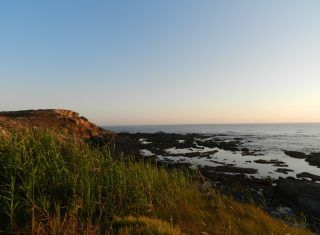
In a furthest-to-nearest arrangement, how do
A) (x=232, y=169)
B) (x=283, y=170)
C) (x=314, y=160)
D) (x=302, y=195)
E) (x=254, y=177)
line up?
(x=314, y=160), (x=283, y=170), (x=232, y=169), (x=254, y=177), (x=302, y=195)

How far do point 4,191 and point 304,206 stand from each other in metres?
17.0

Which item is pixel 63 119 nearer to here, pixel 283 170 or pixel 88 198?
pixel 283 170

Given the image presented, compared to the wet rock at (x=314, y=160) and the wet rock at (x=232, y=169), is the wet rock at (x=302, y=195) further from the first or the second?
the wet rock at (x=314, y=160)

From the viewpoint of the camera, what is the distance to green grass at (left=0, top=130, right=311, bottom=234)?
22.1 feet

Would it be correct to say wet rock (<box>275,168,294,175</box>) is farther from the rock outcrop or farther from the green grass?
the green grass

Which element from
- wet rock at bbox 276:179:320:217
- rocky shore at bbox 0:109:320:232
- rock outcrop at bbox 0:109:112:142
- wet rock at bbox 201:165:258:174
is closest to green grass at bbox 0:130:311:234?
rocky shore at bbox 0:109:320:232

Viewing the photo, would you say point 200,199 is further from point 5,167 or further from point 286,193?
point 286,193

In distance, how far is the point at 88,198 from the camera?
764 cm

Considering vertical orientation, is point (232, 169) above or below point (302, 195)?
below

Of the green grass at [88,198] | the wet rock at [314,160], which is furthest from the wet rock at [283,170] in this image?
the green grass at [88,198]

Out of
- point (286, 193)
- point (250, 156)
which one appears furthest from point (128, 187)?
point (250, 156)

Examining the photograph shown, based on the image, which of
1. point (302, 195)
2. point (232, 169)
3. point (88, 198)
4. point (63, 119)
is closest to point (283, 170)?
point (232, 169)

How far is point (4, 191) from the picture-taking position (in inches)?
275

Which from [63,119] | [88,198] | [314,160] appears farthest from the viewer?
[314,160]
